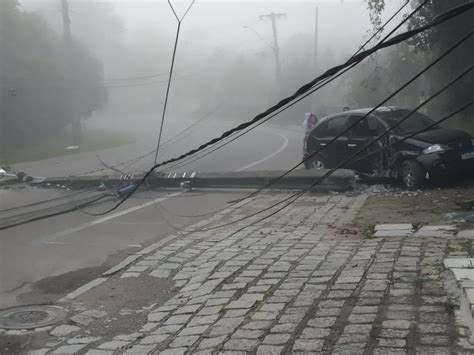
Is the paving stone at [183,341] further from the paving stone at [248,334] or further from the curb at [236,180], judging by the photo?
the curb at [236,180]

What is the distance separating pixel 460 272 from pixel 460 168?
6518 millimetres

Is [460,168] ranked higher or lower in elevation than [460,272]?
higher

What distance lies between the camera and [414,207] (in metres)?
9.68

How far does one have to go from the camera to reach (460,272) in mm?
5113

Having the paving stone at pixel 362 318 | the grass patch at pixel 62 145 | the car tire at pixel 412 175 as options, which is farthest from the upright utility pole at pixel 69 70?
the paving stone at pixel 362 318

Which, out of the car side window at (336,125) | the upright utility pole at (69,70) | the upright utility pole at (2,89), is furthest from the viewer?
the upright utility pole at (69,70)

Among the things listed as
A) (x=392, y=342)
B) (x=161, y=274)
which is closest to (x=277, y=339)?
(x=392, y=342)

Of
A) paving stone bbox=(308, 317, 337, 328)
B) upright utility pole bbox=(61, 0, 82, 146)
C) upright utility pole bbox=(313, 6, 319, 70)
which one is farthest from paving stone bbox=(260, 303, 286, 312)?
upright utility pole bbox=(313, 6, 319, 70)

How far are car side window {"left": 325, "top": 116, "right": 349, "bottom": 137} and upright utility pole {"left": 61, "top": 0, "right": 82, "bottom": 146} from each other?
22802mm

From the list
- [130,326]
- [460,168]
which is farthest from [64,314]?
[460,168]

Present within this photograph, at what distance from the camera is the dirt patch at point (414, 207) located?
860 cm

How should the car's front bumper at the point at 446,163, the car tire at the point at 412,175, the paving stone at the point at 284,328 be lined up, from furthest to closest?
1. the car tire at the point at 412,175
2. the car's front bumper at the point at 446,163
3. the paving stone at the point at 284,328

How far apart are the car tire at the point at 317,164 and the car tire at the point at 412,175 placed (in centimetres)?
240

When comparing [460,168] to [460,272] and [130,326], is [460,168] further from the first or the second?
[130,326]
